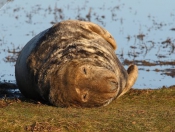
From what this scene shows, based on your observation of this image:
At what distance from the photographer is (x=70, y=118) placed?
23.9 feet

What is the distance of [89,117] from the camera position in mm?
7406

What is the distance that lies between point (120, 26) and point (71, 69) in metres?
12.0

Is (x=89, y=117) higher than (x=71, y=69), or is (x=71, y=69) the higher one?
(x=71, y=69)

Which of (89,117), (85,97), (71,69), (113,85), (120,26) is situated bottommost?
(89,117)

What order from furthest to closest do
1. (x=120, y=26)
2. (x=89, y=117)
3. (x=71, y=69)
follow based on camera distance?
(x=120, y=26)
(x=71, y=69)
(x=89, y=117)

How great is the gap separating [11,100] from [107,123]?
89.0 inches

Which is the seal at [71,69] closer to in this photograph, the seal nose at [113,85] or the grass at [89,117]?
the seal nose at [113,85]

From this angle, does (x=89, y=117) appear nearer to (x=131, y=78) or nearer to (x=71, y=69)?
(x=71, y=69)

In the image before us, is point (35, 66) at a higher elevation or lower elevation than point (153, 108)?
higher

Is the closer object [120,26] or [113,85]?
[113,85]

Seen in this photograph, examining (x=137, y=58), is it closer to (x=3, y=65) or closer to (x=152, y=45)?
(x=152, y=45)

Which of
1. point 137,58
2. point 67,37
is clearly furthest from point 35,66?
point 137,58

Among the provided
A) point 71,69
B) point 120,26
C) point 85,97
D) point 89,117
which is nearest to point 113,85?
point 85,97

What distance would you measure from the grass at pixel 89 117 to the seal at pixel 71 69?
187 mm
